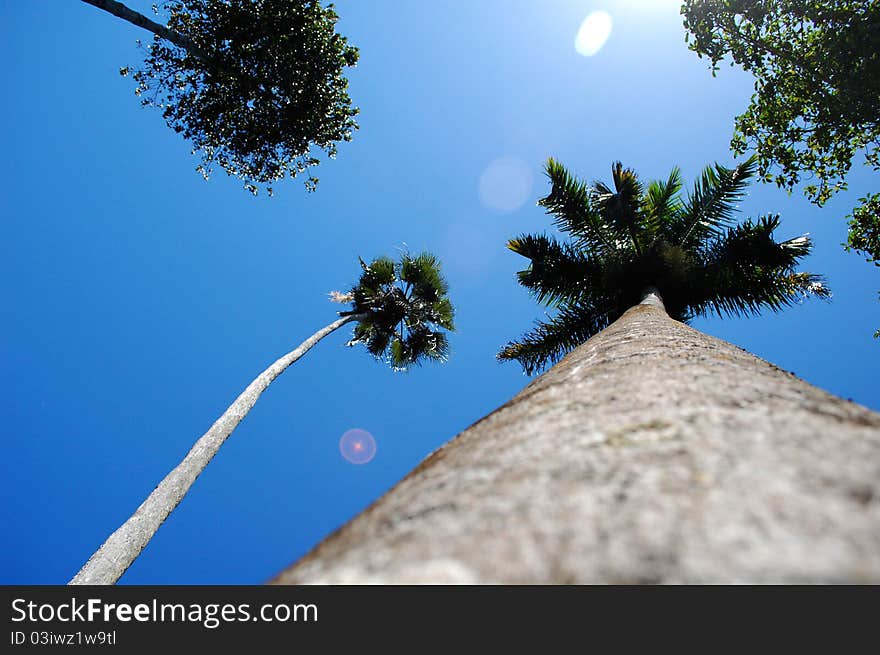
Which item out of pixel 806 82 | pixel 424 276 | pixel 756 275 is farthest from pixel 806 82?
pixel 424 276

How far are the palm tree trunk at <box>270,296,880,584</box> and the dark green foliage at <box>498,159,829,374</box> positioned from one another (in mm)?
8060

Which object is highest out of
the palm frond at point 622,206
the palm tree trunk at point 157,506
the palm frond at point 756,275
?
the palm frond at point 622,206

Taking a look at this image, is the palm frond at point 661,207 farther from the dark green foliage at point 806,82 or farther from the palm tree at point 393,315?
the palm tree at point 393,315

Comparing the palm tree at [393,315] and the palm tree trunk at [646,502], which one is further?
the palm tree at [393,315]

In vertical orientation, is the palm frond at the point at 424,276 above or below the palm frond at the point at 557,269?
above

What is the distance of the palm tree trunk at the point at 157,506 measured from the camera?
14.3ft

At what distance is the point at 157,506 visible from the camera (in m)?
5.24

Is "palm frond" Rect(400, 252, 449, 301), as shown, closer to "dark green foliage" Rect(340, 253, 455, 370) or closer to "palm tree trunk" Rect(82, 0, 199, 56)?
"dark green foliage" Rect(340, 253, 455, 370)

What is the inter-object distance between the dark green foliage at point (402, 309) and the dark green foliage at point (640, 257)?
4.41 meters

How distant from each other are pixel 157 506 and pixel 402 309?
380 inches

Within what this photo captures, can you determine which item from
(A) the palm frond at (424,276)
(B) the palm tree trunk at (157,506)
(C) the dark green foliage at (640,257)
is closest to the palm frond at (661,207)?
(C) the dark green foliage at (640,257)

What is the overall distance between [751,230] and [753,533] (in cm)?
1127

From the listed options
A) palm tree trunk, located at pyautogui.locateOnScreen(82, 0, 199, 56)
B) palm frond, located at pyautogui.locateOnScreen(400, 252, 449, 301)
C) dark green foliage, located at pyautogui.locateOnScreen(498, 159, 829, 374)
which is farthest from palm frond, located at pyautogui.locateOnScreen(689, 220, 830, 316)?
palm tree trunk, located at pyautogui.locateOnScreen(82, 0, 199, 56)
